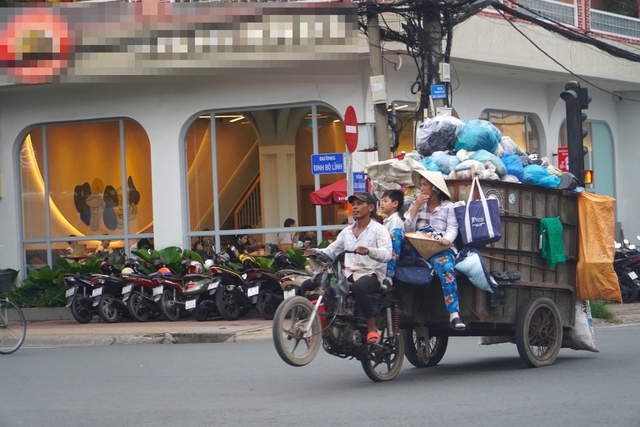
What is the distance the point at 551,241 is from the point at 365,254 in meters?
2.38

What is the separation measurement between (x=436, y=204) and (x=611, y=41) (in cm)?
1491

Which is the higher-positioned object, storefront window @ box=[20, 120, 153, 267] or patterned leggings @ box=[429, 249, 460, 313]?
storefront window @ box=[20, 120, 153, 267]

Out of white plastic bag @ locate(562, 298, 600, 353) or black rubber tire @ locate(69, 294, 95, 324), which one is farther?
black rubber tire @ locate(69, 294, 95, 324)

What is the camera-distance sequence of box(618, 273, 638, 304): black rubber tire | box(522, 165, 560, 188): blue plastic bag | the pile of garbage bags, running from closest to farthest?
the pile of garbage bags
box(522, 165, 560, 188): blue plastic bag
box(618, 273, 638, 304): black rubber tire

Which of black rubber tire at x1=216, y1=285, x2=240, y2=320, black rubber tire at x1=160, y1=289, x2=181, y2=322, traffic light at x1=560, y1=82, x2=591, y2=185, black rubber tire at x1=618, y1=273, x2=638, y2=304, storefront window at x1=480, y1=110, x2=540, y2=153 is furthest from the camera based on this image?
storefront window at x1=480, y1=110, x2=540, y2=153

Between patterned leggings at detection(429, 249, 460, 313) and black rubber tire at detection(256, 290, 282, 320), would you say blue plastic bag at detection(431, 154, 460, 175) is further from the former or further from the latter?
black rubber tire at detection(256, 290, 282, 320)

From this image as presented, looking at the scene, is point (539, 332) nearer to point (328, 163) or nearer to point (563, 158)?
point (328, 163)

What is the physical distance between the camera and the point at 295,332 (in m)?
7.84

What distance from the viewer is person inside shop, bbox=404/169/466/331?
851cm

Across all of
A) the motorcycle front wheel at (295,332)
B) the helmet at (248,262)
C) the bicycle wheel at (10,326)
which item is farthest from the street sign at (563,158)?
the motorcycle front wheel at (295,332)

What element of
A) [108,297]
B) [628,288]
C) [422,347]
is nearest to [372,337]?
[422,347]

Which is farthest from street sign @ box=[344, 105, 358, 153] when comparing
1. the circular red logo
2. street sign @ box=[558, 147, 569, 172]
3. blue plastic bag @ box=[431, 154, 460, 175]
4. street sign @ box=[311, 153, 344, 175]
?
street sign @ box=[558, 147, 569, 172]

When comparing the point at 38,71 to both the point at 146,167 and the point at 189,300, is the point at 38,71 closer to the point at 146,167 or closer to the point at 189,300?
the point at 146,167

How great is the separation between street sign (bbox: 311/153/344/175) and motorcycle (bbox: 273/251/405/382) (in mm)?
7001
